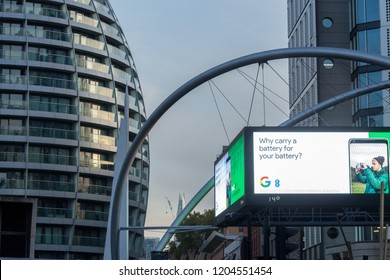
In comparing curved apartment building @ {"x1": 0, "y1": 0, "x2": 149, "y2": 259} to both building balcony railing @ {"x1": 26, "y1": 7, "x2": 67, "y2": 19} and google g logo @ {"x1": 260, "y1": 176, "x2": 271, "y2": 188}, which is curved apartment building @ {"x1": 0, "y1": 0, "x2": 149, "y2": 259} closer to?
building balcony railing @ {"x1": 26, "y1": 7, "x2": 67, "y2": 19}

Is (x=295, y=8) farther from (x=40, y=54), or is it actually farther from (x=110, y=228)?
(x=40, y=54)

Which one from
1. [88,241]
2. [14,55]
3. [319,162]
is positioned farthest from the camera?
[88,241]

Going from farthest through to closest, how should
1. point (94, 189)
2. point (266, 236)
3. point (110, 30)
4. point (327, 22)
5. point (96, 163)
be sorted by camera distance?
point (110, 30), point (96, 163), point (94, 189), point (327, 22), point (266, 236)

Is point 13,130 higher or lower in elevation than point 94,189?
higher

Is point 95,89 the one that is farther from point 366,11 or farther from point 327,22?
point 366,11

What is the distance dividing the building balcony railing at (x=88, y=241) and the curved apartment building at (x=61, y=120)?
15 cm

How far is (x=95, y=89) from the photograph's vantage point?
157m

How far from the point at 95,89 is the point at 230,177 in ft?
382

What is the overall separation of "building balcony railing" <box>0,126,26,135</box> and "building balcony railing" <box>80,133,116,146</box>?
9949 millimetres

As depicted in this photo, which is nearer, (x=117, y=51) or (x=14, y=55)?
(x=14, y=55)

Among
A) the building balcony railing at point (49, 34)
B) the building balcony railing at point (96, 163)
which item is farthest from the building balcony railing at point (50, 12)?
the building balcony railing at point (96, 163)

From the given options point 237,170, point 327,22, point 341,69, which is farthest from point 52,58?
point 237,170

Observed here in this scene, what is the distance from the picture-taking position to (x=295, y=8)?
93.9 metres

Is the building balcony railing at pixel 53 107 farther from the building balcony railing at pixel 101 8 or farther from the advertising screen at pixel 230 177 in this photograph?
the advertising screen at pixel 230 177
